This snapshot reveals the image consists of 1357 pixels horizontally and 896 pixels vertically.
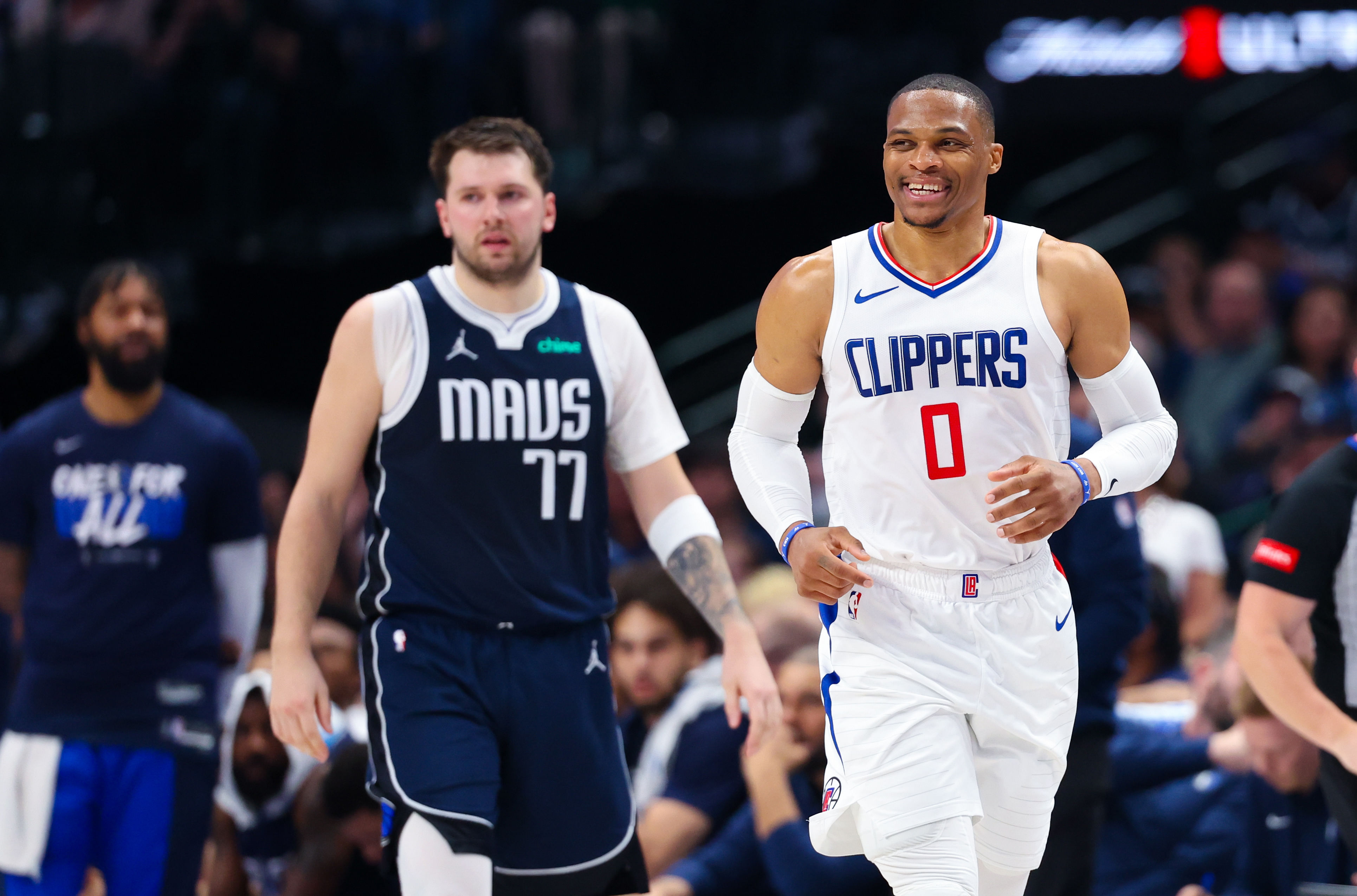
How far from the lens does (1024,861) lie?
3830 millimetres

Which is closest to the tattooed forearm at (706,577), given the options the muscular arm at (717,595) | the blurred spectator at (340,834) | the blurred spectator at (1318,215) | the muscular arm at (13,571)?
the muscular arm at (717,595)

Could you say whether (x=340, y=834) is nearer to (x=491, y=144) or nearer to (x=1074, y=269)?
(x=491, y=144)

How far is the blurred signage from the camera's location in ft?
40.1

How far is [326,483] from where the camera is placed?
424 cm

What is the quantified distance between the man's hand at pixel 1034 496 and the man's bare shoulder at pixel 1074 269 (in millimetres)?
447

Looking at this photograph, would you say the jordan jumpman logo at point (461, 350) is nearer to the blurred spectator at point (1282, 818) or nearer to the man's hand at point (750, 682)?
the man's hand at point (750, 682)

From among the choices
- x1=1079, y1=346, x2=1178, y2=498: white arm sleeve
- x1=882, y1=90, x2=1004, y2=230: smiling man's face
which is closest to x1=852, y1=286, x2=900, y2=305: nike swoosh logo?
x1=882, y1=90, x2=1004, y2=230: smiling man's face

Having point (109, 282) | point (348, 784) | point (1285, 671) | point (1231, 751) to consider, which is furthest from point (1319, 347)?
point (109, 282)

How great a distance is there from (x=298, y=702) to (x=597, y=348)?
45.4 inches

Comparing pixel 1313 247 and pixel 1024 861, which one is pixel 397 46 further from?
pixel 1024 861

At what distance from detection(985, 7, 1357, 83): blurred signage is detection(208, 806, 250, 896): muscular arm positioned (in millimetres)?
8115

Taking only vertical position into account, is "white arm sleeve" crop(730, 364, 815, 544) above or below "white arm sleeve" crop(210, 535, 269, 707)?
above

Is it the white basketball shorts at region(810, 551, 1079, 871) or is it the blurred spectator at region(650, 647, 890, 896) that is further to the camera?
the blurred spectator at region(650, 647, 890, 896)

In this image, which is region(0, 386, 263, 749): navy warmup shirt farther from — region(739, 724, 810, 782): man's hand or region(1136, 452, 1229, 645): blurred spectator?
region(1136, 452, 1229, 645): blurred spectator
